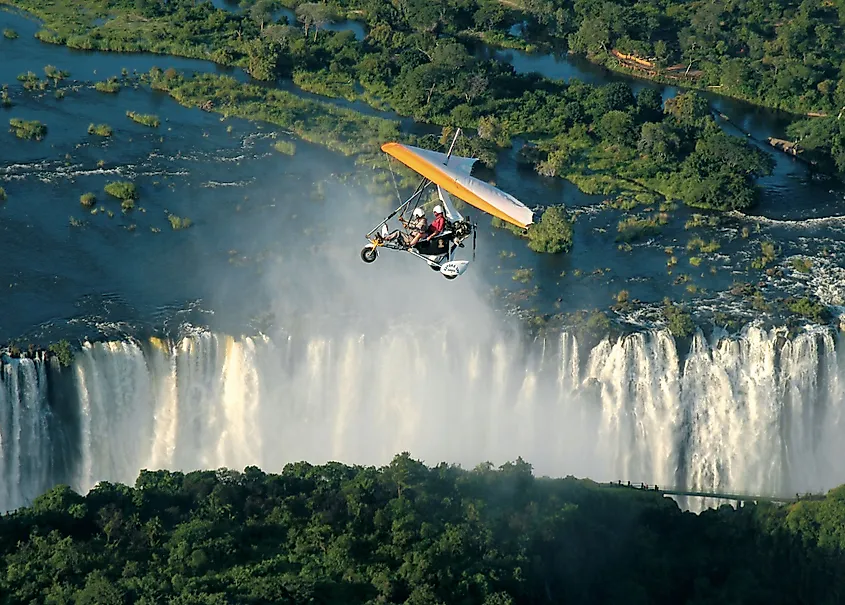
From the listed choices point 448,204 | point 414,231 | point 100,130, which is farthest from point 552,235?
point 100,130

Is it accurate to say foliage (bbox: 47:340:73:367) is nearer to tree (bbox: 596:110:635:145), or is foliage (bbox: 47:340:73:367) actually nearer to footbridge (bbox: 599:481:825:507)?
footbridge (bbox: 599:481:825:507)

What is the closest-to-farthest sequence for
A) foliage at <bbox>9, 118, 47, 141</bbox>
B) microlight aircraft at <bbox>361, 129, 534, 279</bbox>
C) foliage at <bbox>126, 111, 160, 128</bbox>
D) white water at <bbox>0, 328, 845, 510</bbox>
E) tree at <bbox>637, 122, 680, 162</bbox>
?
microlight aircraft at <bbox>361, 129, 534, 279</bbox> < white water at <bbox>0, 328, 845, 510</bbox> < foliage at <bbox>9, 118, 47, 141</bbox> < foliage at <bbox>126, 111, 160, 128</bbox> < tree at <bbox>637, 122, 680, 162</bbox>

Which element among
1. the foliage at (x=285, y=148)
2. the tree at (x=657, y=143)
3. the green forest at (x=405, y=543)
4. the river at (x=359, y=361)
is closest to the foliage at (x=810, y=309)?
the river at (x=359, y=361)

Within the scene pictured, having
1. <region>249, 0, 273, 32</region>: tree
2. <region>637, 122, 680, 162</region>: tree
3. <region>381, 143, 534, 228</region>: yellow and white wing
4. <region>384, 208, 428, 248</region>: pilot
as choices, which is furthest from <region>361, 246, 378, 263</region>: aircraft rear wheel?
<region>249, 0, 273, 32</region>: tree

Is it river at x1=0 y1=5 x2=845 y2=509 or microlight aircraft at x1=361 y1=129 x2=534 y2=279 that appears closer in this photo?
microlight aircraft at x1=361 y1=129 x2=534 y2=279

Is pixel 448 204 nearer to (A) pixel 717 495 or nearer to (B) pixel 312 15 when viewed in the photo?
(A) pixel 717 495

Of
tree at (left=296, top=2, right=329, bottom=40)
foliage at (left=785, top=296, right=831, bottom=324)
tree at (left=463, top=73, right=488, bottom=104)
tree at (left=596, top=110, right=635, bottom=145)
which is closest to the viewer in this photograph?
foliage at (left=785, top=296, right=831, bottom=324)
